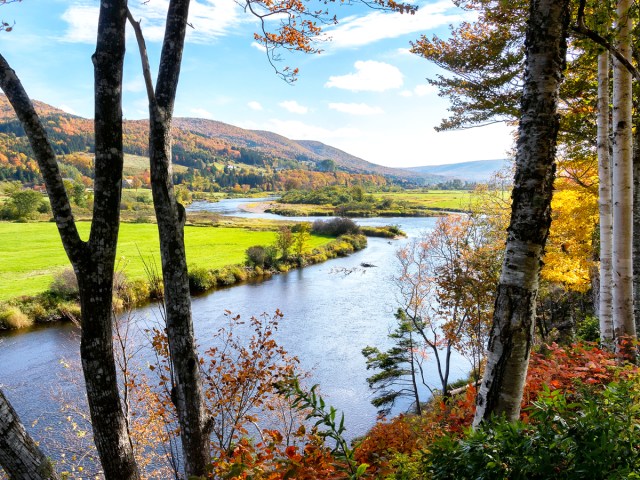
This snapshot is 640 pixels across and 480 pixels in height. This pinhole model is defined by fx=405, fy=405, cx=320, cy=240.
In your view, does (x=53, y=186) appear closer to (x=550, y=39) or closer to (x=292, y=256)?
(x=550, y=39)

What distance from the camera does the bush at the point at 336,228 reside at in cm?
4944

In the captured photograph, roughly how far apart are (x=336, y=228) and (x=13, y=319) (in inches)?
1385

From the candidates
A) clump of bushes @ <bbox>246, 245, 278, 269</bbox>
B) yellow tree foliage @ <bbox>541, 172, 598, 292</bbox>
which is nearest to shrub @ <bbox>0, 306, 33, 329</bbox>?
clump of bushes @ <bbox>246, 245, 278, 269</bbox>

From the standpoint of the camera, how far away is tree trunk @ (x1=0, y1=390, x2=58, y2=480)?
2777mm

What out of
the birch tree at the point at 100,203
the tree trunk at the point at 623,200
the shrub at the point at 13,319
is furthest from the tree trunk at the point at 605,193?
the shrub at the point at 13,319

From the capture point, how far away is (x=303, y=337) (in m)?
18.2

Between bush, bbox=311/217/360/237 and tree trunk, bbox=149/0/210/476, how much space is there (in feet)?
148

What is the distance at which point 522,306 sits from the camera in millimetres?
2594

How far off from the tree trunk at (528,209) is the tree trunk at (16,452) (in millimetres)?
3135

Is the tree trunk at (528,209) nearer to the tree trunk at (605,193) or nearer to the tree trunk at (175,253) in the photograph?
the tree trunk at (175,253)

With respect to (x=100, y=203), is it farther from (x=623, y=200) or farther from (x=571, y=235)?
(x=571, y=235)

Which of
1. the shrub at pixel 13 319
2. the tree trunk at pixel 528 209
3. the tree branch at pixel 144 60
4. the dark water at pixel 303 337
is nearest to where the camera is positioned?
the tree trunk at pixel 528 209

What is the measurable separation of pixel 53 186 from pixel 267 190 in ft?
481

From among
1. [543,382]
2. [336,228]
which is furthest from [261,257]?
[543,382]
